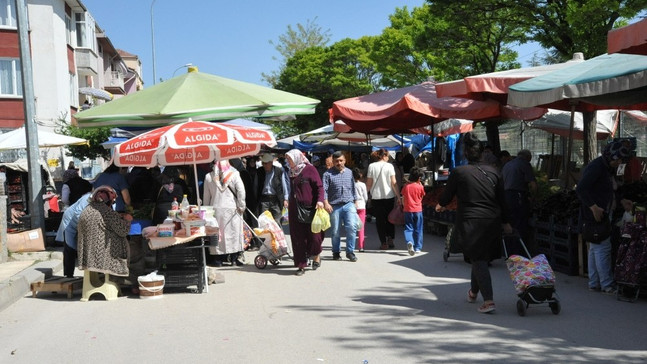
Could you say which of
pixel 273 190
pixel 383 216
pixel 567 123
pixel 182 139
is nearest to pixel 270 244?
pixel 273 190

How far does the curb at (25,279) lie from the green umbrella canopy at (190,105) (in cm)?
249

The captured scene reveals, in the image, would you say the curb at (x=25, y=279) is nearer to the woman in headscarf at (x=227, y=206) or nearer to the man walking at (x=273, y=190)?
the woman in headscarf at (x=227, y=206)

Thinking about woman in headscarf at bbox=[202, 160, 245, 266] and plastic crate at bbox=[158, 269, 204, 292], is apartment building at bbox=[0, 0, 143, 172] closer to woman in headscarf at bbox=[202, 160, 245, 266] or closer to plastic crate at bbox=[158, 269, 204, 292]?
woman in headscarf at bbox=[202, 160, 245, 266]

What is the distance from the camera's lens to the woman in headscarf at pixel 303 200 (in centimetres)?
1125

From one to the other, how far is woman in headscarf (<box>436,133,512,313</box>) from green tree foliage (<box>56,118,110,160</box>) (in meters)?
22.9

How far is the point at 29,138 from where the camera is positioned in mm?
14211

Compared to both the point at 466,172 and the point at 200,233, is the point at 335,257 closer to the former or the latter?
the point at 200,233

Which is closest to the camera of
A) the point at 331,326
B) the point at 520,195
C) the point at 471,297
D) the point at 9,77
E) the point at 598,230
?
the point at 331,326

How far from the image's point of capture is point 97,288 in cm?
962

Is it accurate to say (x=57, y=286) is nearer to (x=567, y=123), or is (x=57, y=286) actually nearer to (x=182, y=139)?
(x=182, y=139)

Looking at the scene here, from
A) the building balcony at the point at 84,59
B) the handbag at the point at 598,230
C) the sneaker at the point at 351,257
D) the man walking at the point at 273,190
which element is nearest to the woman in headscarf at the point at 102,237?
the sneaker at the point at 351,257

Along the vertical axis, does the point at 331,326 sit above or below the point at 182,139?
below

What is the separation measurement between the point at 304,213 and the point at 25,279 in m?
4.24

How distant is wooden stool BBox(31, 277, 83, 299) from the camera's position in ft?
32.5
